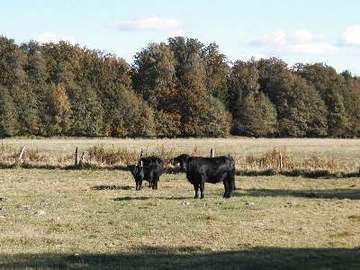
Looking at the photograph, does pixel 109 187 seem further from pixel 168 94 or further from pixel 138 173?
pixel 168 94

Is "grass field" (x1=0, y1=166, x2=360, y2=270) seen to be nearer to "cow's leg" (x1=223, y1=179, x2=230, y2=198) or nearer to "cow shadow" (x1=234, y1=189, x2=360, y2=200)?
"cow shadow" (x1=234, y1=189, x2=360, y2=200)

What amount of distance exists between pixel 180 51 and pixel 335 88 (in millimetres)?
30213

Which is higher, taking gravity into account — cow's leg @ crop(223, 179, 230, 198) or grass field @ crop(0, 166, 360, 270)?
cow's leg @ crop(223, 179, 230, 198)

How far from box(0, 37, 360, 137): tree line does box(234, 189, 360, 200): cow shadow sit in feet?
213

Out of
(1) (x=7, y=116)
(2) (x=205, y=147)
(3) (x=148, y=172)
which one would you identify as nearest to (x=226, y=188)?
(3) (x=148, y=172)

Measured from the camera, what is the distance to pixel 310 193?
27.3 meters

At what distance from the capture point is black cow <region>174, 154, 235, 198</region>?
25130 mm

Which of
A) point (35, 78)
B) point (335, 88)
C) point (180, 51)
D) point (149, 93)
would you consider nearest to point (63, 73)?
point (35, 78)

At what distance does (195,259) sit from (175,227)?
175 inches

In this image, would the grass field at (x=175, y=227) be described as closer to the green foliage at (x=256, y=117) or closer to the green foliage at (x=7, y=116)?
the green foliage at (x=7, y=116)

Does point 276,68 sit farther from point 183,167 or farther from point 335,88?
point 183,167

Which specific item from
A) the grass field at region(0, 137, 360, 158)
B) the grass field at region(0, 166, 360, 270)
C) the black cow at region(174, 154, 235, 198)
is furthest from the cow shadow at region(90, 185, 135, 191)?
the grass field at region(0, 137, 360, 158)

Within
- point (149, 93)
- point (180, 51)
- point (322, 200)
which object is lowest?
point (322, 200)

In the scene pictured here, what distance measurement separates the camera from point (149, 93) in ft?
339
